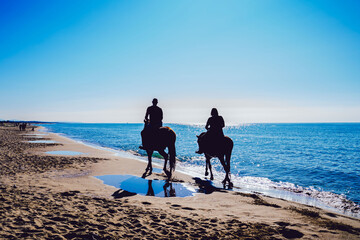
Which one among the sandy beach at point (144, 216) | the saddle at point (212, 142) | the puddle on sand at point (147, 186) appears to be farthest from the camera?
the saddle at point (212, 142)

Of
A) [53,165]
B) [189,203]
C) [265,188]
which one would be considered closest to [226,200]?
[189,203]

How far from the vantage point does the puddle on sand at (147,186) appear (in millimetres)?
8305

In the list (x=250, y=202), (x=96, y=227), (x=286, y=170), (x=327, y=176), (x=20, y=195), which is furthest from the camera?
(x=286, y=170)

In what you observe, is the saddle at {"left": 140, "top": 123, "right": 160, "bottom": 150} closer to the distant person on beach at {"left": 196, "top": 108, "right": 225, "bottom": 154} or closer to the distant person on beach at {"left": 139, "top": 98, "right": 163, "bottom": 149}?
the distant person on beach at {"left": 139, "top": 98, "right": 163, "bottom": 149}

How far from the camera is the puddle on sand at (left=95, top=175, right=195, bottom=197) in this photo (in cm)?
830

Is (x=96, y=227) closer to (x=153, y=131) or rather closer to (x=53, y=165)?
(x=153, y=131)

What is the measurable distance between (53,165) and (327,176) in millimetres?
18870

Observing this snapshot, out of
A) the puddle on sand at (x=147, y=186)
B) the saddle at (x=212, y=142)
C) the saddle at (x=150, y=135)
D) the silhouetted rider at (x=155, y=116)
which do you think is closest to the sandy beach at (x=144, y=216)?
the puddle on sand at (x=147, y=186)

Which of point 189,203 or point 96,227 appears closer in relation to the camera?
point 96,227

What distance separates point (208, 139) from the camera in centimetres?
1112

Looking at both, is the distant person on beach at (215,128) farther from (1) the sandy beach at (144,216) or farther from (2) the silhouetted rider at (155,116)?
(1) the sandy beach at (144,216)

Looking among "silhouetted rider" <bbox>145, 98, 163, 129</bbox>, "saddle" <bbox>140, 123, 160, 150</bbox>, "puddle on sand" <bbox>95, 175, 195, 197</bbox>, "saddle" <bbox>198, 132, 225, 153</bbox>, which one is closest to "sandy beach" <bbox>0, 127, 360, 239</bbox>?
"puddle on sand" <bbox>95, 175, 195, 197</bbox>

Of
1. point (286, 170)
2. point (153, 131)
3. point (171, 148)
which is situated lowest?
point (286, 170)

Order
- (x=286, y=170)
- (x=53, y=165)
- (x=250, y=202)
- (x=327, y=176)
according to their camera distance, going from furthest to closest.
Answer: (x=286, y=170)
(x=327, y=176)
(x=53, y=165)
(x=250, y=202)
